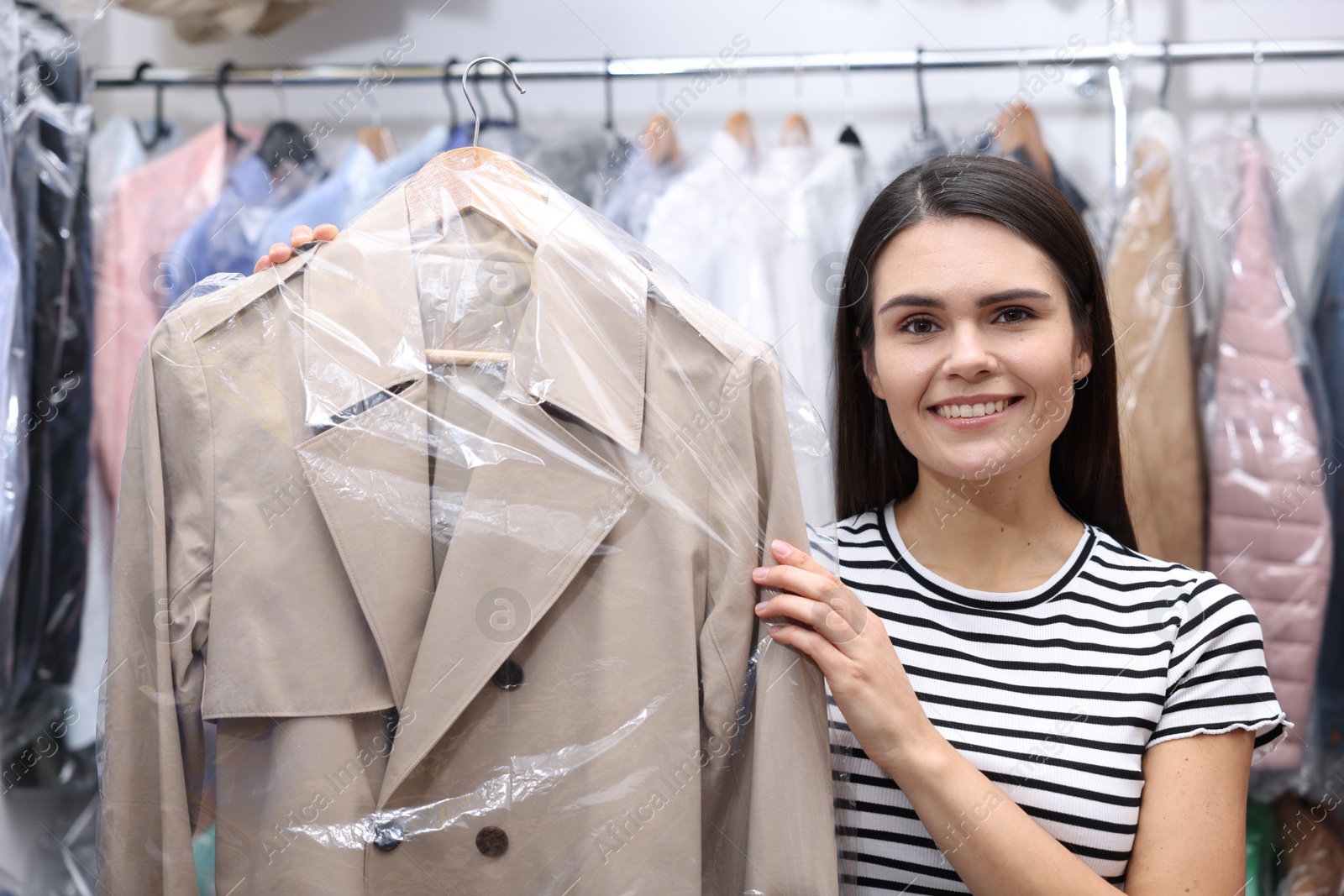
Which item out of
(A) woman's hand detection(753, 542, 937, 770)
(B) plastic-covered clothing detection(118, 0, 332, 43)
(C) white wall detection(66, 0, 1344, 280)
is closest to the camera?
(A) woman's hand detection(753, 542, 937, 770)

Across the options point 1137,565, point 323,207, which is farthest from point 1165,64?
point 323,207

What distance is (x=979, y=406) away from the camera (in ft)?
3.27

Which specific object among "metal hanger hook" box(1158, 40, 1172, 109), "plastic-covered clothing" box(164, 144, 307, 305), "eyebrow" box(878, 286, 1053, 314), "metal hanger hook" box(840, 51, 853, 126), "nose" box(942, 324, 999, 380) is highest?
"metal hanger hook" box(840, 51, 853, 126)

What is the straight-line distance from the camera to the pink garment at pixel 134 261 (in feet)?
5.37

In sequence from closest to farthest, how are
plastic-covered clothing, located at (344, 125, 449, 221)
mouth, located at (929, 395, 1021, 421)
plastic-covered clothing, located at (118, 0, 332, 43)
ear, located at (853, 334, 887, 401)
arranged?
mouth, located at (929, 395, 1021, 421), ear, located at (853, 334, 887, 401), plastic-covered clothing, located at (344, 125, 449, 221), plastic-covered clothing, located at (118, 0, 332, 43)

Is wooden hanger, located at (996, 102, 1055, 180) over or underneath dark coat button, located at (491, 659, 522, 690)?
over

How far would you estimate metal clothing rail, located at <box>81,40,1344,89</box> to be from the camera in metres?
1.75

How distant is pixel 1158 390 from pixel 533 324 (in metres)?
1.10

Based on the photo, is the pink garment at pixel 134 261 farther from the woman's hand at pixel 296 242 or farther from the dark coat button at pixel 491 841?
the dark coat button at pixel 491 841

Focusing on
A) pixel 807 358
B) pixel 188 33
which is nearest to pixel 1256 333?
pixel 807 358

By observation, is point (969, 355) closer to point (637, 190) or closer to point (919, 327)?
point (919, 327)

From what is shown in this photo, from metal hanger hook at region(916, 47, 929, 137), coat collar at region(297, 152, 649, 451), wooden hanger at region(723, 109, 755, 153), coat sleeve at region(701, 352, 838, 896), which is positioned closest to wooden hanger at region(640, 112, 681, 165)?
wooden hanger at region(723, 109, 755, 153)

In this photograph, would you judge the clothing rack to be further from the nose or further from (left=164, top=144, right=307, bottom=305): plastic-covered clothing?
the nose

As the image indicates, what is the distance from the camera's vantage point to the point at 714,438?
0.94 metres
